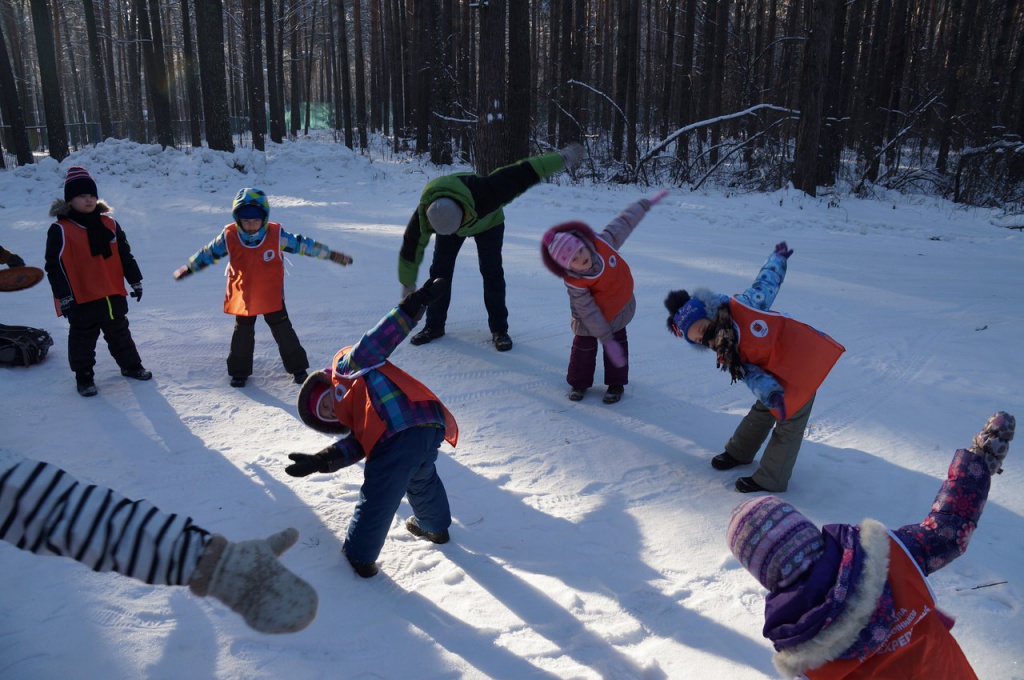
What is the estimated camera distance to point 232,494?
11.6 feet

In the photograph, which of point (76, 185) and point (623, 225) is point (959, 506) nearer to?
point (623, 225)

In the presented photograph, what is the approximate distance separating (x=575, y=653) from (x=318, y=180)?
43.4ft

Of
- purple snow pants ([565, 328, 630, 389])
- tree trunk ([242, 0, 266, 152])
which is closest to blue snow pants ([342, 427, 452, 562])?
purple snow pants ([565, 328, 630, 389])

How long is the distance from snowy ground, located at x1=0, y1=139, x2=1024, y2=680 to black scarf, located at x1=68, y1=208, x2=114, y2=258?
983mm

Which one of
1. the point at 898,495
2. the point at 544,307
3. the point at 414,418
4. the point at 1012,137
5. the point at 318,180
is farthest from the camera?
the point at 1012,137

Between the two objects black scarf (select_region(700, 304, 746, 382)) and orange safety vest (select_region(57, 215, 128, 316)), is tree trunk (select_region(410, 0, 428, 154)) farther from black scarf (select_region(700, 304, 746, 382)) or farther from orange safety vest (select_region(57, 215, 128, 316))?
black scarf (select_region(700, 304, 746, 382))

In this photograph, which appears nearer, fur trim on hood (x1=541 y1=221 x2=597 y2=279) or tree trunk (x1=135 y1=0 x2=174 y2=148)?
fur trim on hood (x1=541 y1=221 x2=597 y2=279)

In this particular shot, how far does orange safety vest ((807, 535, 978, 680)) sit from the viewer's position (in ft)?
5.98

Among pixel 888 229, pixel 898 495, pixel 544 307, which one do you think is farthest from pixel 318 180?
pixel 898 495

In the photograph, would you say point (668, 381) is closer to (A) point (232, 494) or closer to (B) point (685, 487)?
(B) point (685, 487)

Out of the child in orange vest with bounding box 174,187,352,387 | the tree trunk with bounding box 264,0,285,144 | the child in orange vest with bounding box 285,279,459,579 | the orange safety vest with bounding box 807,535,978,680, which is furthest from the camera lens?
the tree trunk with bounding box 264,0,285,144

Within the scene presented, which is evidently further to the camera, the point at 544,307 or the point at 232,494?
the point at 544,307

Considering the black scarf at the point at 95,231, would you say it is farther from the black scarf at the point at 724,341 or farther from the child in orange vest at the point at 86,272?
the black scarf at the point at 724,341

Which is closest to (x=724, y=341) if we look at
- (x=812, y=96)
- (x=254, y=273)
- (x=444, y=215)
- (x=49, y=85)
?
(x=444, y=215)
